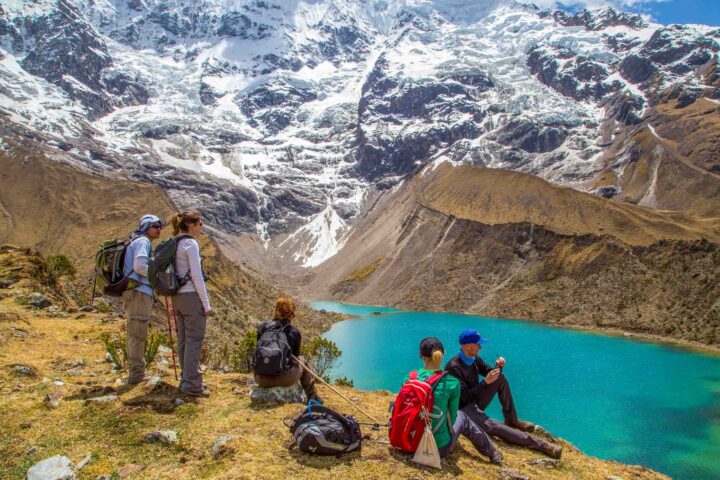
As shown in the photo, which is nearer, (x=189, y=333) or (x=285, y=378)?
(x=189, y=333)

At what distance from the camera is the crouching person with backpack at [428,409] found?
7.55m

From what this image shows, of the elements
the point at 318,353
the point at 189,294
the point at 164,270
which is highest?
the point at 164,270

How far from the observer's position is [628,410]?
87.4ft

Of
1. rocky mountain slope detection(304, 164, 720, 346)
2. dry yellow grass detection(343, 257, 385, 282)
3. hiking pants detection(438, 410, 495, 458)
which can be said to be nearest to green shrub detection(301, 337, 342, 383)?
hiking pants detection(438, 410, 495, 458)

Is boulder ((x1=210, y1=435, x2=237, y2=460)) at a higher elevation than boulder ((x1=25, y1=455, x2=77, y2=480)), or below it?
higher

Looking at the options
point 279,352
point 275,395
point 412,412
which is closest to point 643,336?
point 275,395

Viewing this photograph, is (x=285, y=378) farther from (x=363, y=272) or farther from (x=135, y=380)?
(x=363, y=272)

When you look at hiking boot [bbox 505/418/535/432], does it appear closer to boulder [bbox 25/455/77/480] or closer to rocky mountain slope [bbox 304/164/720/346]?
boulder [bbox 25/455/77/480]

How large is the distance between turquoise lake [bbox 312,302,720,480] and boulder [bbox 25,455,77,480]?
66.4 feet

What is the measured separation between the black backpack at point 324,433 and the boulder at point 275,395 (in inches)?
64.4

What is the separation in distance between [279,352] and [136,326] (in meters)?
2.73

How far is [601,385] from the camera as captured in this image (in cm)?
3228

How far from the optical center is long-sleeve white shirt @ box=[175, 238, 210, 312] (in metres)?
8.74

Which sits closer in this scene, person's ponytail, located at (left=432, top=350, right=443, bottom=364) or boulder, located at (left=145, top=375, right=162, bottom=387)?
person's ponytail, located at (left=432, top=350, right=443, bottom=364)
